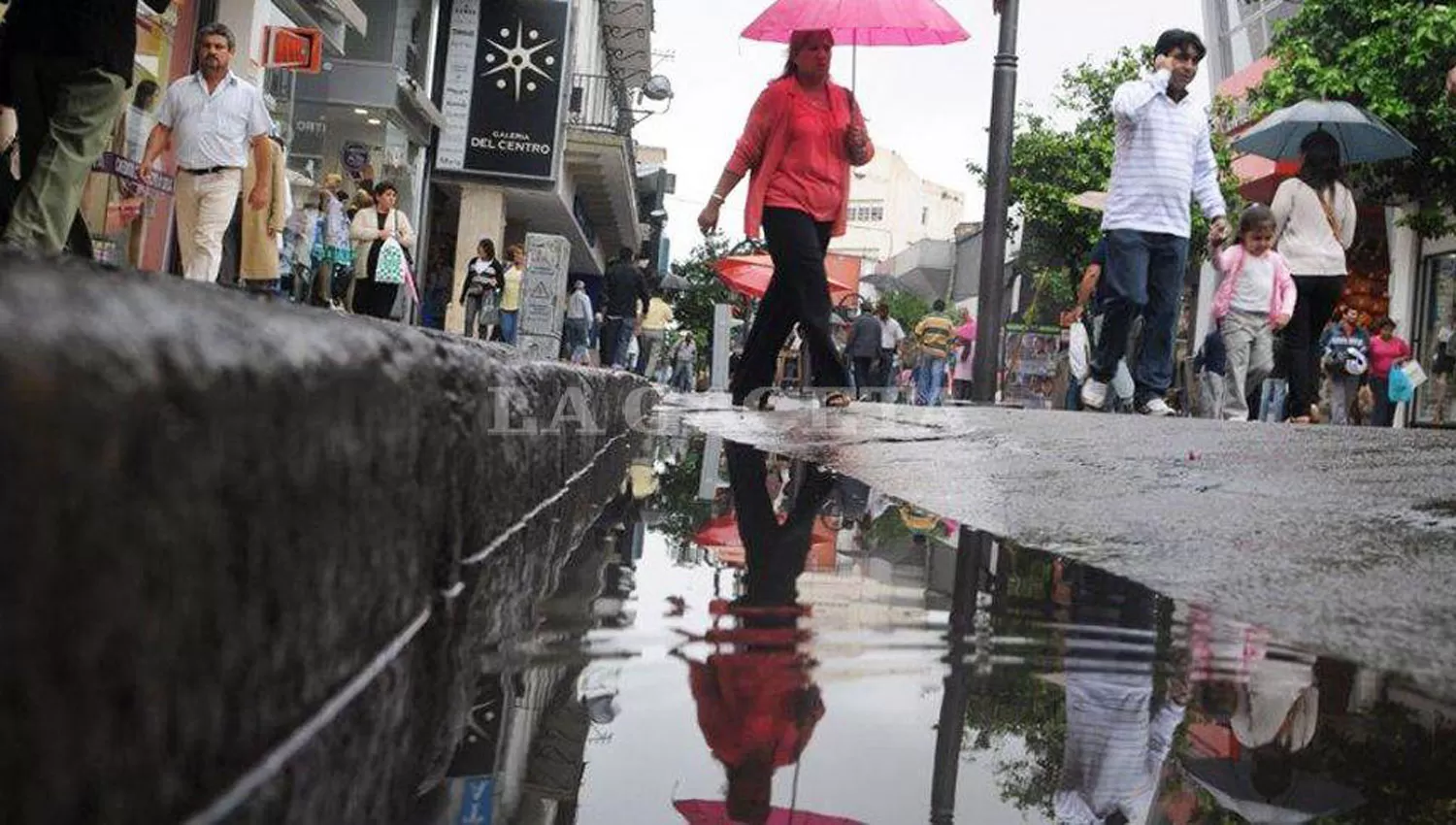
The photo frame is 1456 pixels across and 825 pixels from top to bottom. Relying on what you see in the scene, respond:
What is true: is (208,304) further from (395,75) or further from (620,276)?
(395,75)

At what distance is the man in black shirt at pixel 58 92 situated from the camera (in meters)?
5.05

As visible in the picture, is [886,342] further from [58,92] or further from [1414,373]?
[58,92]

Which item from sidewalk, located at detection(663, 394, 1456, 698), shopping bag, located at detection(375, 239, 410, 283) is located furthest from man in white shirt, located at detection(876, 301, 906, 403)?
sidewalk, located at detection(663, 394, 1456, 698)

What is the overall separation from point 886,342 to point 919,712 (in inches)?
783

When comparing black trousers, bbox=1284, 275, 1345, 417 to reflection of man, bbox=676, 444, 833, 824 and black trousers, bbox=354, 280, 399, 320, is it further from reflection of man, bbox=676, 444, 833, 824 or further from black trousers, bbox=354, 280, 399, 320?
black trousers, bbox=354, 280, 399, 320

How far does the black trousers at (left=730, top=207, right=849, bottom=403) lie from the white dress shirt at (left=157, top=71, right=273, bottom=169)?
9.51 feet

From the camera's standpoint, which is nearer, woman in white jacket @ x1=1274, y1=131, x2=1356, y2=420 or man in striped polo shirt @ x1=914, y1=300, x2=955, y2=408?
woman in white jacket @ x1=1274, y1=131, x2=1356, y2=420

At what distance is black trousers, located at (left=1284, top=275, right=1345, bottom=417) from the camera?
7695 mm

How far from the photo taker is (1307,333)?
25.6ft

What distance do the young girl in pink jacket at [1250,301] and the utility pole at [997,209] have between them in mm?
1661

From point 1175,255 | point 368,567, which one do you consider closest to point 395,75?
point 1175,255

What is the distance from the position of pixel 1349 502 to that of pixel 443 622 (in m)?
2.13

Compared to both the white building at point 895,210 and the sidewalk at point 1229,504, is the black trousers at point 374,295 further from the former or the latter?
the white building at point 895,210

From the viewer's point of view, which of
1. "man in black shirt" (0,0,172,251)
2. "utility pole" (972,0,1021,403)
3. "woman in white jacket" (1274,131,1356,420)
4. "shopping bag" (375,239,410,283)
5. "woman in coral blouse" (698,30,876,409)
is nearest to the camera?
"man in black shirt" (0,0,172,251)
